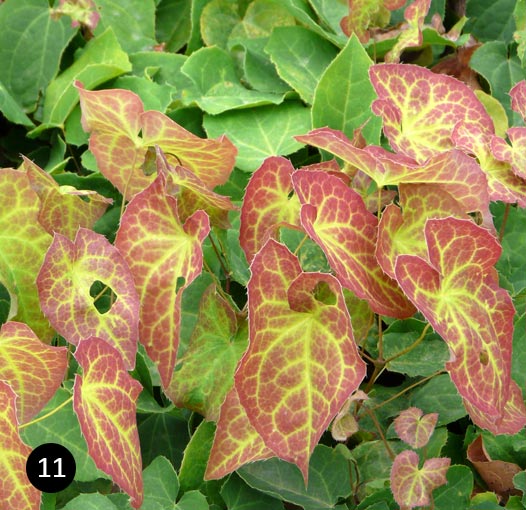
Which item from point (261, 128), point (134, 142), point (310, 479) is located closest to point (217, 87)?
point (261, 128)

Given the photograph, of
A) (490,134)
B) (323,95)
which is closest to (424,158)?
(490,134)

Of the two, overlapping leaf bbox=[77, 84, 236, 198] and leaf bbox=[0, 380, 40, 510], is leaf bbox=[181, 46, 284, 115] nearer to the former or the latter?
overlapping leaf bbox=[77, 84, 236, 198]

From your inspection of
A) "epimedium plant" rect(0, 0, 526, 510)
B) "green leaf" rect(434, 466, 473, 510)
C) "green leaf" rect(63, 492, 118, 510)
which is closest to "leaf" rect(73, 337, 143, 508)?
"epimedium plant" rect(0, 0, 526, 510)

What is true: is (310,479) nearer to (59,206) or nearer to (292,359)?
(292,359)

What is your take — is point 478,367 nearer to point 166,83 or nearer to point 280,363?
point 280,363

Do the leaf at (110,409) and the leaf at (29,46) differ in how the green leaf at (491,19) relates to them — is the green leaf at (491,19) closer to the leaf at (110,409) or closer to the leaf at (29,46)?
the leaf at (29,46)
